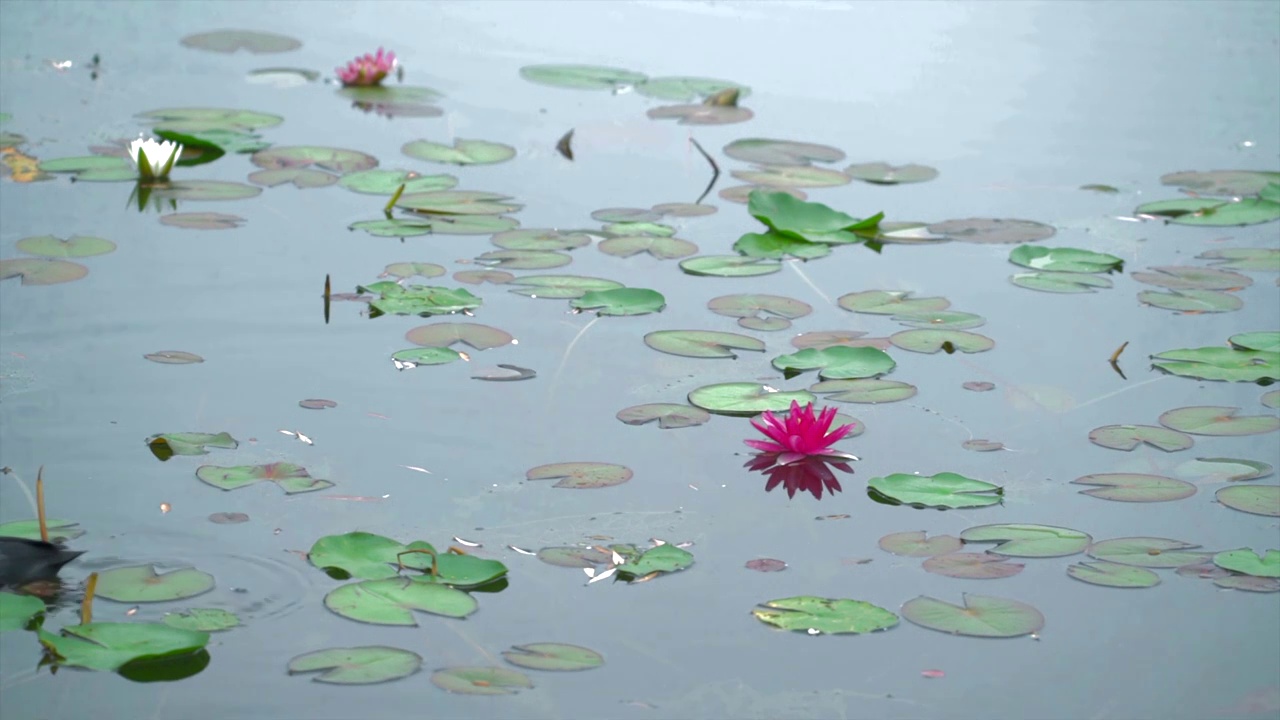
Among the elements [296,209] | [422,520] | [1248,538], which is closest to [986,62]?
[296,209]

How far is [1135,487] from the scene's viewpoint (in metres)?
2.29

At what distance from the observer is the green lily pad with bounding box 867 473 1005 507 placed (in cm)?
222

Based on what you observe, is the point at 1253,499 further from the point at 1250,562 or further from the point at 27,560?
the point at 27,560

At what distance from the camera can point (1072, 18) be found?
5.73 metres

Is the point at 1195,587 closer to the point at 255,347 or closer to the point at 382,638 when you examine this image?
the point at 382,638

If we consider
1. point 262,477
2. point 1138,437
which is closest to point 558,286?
→ point 262,477

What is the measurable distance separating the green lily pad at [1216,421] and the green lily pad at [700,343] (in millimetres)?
769

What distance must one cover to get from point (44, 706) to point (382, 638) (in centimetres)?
40

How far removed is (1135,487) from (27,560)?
1.67 meters

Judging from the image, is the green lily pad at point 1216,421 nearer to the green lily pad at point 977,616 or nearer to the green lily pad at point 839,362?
the green lily pad at point 839,362

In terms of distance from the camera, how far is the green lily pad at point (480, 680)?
172 cm

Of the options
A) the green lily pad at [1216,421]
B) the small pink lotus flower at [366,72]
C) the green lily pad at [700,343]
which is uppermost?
the small pink lotus flower at [366,72]

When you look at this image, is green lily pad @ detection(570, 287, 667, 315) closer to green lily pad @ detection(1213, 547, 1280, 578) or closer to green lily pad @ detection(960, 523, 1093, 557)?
green lily pad @ detection(960, 523, 1093, 557)

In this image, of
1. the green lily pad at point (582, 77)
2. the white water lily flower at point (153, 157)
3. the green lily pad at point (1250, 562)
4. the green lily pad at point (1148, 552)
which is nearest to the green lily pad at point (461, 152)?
the white water lily flower at point (153, 157)
